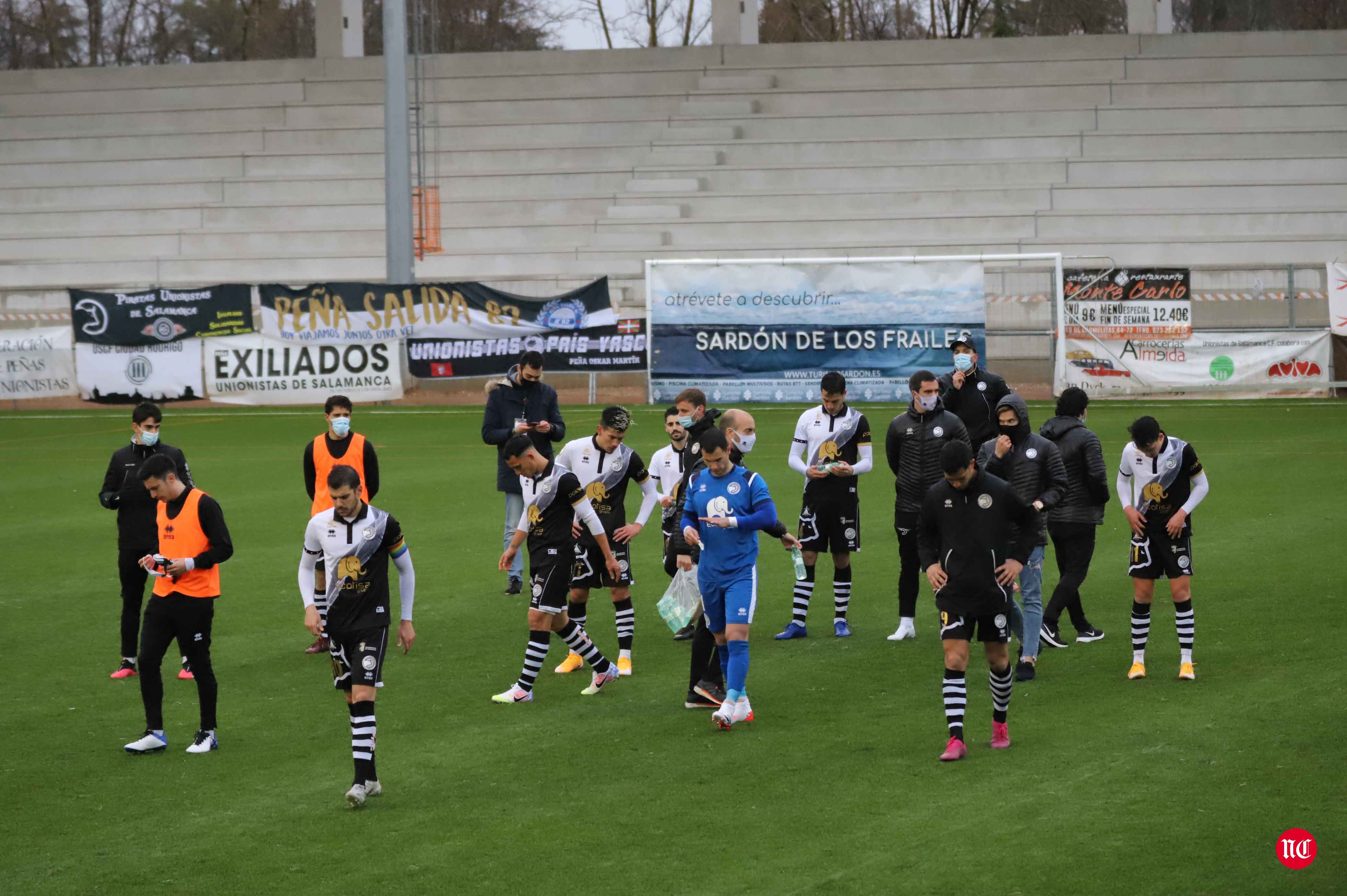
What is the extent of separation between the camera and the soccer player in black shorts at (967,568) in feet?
27.2

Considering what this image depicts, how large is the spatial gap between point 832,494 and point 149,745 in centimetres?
543

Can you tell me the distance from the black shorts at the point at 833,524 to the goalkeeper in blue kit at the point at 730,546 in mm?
2347

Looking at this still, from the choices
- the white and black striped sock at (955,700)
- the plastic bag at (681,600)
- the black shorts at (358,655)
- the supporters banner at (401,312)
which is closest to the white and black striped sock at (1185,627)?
the white and black striped sock at (955,700)

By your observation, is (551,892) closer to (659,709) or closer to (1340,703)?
(659,709)

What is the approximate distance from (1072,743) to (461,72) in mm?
38474

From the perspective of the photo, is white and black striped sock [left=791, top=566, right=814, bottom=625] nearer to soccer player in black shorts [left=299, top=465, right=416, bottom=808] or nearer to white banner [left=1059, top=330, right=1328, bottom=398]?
soccer player in black shorts [left=299, top=465, right=416, bottom=808]

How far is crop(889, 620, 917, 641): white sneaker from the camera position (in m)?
11.4

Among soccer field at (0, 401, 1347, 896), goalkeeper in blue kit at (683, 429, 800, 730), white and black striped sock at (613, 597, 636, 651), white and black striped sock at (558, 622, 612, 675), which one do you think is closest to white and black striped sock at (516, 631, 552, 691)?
white and black striped sock at (558, 622, 612, 675)

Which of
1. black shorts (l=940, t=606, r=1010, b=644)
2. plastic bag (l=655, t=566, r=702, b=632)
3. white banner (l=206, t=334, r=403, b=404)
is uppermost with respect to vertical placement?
white banner (l=206, t=334, r=403, b=404)

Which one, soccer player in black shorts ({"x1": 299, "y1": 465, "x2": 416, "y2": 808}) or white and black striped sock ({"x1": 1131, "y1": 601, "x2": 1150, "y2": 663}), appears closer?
soccer player in black shorts ({"x1": 299, "y1": 465, "x2": 416, "y2": 808})

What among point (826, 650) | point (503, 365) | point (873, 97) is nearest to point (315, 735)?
point (826, 650)

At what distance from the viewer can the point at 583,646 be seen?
10.0m

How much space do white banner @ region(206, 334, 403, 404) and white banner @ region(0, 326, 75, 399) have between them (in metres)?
3.31

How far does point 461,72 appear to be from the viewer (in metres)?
43.7
